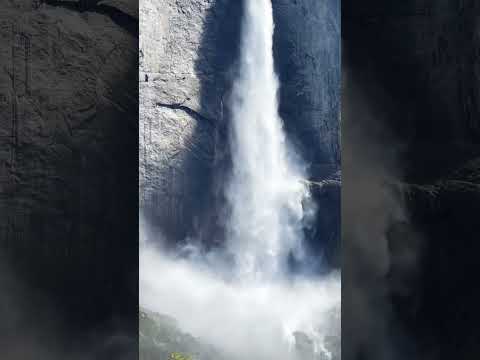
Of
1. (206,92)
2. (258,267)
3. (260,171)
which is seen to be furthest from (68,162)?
(260,171)

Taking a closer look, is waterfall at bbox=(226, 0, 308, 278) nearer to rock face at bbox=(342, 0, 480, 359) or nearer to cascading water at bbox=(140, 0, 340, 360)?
cascading water at bbox=(140, 0, 340, 360)

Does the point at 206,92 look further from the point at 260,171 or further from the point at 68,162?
the point at 68,162

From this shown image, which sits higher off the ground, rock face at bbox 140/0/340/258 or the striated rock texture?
rock face at bbox 140/0/340/258

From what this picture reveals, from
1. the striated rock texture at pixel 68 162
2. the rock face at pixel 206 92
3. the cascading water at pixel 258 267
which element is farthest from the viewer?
the cascading water at pixel 258 267

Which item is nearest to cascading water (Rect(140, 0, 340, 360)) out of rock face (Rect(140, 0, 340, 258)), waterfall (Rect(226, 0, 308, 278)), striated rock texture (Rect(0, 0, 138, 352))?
waterfall (Rect(226, 0, 308, 278))

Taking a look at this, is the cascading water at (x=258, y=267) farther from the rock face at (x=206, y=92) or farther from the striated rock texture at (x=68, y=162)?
the striated rock texture at (x=68, y=162)

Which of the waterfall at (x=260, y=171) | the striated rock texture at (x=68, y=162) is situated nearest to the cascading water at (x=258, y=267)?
the waterfall at (x=260, y=171)
